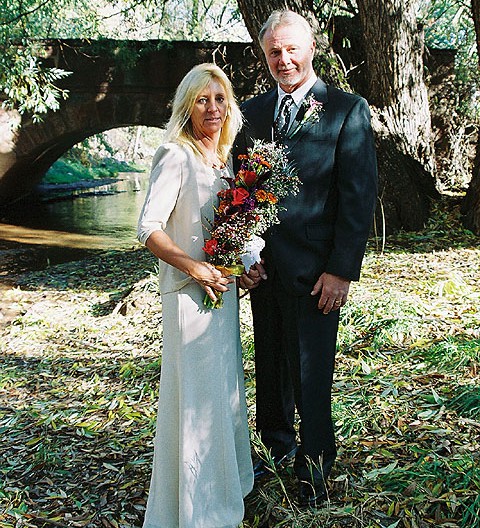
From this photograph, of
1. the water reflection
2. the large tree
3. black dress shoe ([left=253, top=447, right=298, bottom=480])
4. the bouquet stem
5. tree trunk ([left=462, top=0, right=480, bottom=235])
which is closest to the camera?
the bouquet stem

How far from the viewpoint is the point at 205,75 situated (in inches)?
95.7

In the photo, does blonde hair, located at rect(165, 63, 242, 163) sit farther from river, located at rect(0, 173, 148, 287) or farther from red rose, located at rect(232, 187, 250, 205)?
river, located at rect(0, 173, 148, 287)

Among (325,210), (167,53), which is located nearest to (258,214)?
(325,210)

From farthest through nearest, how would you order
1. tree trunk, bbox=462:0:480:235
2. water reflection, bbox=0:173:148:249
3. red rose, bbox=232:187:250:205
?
water reflection, bbox=0:173:148:249, tree trunk, bbox=462:0:480:235, red rose, bbox=232:187:250:205

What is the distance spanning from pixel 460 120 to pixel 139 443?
25.3 ft

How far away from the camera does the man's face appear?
2506 millimetres

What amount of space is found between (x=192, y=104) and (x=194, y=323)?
2.78 feet

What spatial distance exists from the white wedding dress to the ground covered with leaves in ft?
1.14

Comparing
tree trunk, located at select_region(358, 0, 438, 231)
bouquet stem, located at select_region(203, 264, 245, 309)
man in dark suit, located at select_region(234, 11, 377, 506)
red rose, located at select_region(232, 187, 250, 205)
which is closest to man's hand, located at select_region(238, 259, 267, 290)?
man in dark suit, located at select_region(234, 11, 377, 506)

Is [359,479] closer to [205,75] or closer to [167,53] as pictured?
[205,75]

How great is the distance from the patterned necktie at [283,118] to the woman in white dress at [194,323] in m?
0.18

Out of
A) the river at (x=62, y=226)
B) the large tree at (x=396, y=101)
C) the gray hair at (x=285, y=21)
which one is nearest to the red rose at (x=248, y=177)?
the gray hair at (x=285, y=21)

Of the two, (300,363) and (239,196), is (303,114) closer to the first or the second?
(239,196)

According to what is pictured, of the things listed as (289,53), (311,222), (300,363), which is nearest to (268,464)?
(300,363)
